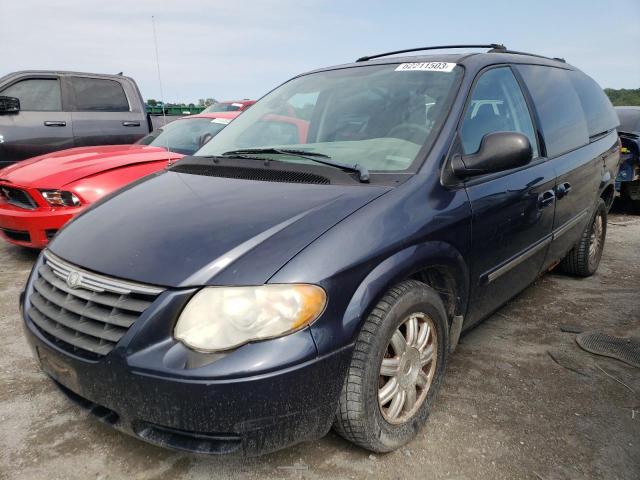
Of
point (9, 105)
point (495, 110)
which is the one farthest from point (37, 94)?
point (495, 110)

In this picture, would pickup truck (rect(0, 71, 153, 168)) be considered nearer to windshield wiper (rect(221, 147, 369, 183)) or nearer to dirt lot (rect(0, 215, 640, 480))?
dirt lot (rect(0, 215, 640, 480))

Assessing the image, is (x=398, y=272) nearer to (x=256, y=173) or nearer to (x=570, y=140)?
(x=256, y=173)

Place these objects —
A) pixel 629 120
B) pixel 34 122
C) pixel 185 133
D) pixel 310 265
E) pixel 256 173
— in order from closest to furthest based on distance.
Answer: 1. pixel 310 265
2. pixel 256 173
3. pixel 185 133
4. pixel 34 122
5. pixel 629 120

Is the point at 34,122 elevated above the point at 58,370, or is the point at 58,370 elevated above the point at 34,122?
the point at 34,122

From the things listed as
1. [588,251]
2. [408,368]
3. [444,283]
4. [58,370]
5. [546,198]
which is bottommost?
[588,251]

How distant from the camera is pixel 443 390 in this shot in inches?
99.2

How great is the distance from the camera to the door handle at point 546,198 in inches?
113

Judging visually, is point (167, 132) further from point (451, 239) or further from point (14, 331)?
point (451, 239)

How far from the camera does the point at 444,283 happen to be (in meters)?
2.27

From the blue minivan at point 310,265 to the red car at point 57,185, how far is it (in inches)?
64.9

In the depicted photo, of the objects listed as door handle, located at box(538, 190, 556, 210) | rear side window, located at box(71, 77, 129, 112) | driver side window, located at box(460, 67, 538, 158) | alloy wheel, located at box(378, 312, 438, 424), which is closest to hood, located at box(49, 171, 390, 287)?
alloy wheel, located at box(378, 312, 438, 424)

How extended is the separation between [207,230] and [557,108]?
267 cm

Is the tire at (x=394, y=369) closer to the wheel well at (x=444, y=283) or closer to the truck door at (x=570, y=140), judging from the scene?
the wheel well at (x=444, y=283)

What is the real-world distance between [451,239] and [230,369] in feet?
3.67
